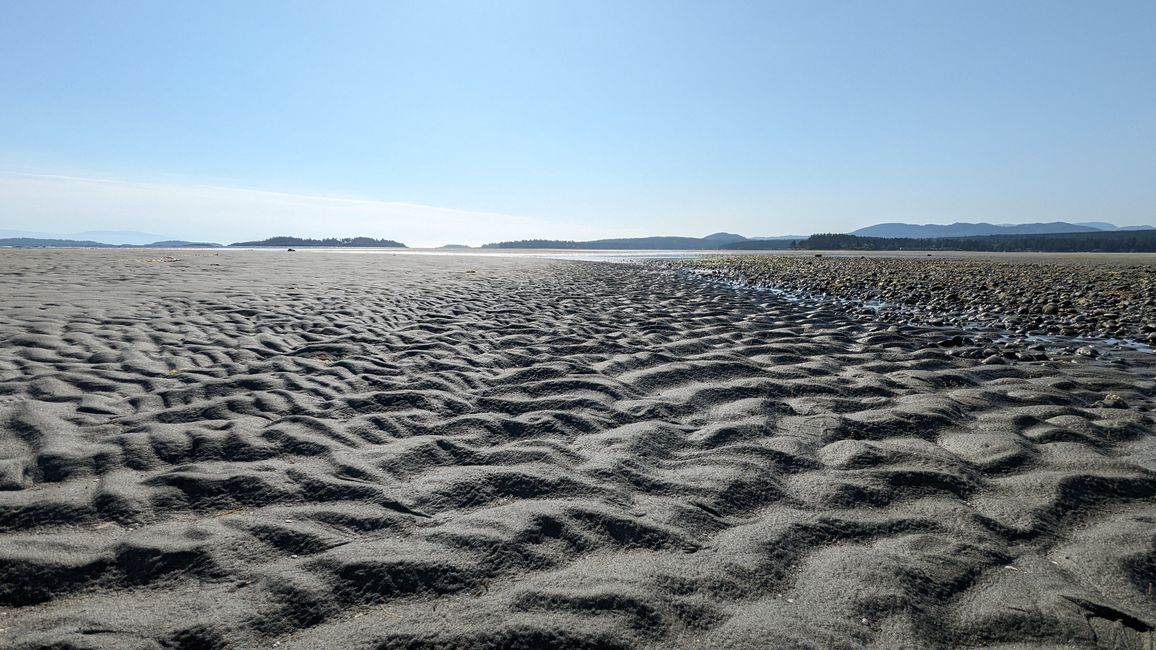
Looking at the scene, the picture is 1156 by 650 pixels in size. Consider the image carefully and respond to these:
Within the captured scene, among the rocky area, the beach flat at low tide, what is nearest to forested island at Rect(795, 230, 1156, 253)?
the rocky area

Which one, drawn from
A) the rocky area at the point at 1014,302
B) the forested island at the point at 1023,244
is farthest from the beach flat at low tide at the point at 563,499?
the forested island at the point at 1023,244

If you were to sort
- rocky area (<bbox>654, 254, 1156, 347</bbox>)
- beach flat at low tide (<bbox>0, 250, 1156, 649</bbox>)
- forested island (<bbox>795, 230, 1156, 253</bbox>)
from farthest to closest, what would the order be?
forested island (<bbox>795, 230, 1156, 253</bbox>) → rocky area (<bbox>654, 254, 1156, 347</bbox>) → beach flat at low tide (<bbox>0, 250, 1156, 649</bbox>)

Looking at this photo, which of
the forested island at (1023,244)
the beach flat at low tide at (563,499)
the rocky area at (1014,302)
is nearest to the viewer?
the beach flat at low tide at (563,499)

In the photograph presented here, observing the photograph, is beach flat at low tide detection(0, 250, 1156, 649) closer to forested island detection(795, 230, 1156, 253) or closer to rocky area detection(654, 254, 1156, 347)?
rocky area detection(654, 254, 1156, 347)

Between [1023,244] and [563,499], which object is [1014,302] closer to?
[563,499]

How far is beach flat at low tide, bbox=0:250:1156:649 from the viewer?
78.5 inches

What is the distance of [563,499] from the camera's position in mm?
2947

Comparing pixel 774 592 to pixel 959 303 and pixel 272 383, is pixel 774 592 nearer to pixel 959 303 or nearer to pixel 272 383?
pixel 272 383

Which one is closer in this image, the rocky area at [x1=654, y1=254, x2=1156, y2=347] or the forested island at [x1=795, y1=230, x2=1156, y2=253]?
the rocky area at [x1=654, y1=254, x2=1156, y2=347]

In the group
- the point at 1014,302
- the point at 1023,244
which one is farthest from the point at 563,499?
the point at 1023,244

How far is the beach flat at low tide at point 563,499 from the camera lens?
1994 millimetres

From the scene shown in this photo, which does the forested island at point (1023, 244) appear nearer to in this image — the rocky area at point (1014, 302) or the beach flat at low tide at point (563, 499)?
the rocky area at point (1014, 302)

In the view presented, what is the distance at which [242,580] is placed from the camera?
2.17 metres

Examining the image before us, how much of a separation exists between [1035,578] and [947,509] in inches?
24.3
